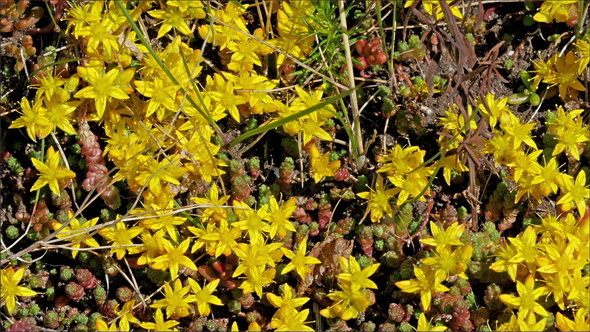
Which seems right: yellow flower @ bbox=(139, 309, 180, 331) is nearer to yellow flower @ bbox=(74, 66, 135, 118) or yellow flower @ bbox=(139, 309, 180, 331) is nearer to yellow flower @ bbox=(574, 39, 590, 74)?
yellow flower @ bbox=(74, 66, 135, 118)

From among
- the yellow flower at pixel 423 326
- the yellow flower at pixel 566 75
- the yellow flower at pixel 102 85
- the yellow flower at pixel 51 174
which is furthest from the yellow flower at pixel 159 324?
the yellow flower at pixel 566 75

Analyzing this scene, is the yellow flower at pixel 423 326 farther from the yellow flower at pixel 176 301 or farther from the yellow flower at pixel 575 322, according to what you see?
the yellow flower at pixel 176 301

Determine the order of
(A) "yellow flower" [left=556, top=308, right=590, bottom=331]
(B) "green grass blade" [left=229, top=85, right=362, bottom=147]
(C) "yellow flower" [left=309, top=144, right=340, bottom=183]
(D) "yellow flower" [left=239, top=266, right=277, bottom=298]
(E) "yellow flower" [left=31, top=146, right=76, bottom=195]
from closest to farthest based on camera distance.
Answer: (B) "green grass blade" [left=229, top=85, right=362, bottom=147] → (A) "yellow flower" [left=556, top=308, right=590, bottom=331] → (D) "yellow flower" [left=239, top=266, right=277, bottom=298] → (E) "yellow flower" [left=31, top=146, right=76, bottom=195] → (C) "yellow flower" [left=309, top=144, right=340, bottom=183]

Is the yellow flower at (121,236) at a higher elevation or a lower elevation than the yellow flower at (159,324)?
higher

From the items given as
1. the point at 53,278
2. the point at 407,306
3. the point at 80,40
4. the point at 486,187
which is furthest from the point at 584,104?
the point at 53,278

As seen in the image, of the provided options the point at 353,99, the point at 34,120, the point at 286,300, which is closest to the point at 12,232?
the point at 34,120

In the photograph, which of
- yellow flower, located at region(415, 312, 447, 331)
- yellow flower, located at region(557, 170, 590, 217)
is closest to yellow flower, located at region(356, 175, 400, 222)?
yellow flower, located at region(415, 312, 447, 331)

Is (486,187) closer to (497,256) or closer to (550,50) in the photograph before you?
(497,256)

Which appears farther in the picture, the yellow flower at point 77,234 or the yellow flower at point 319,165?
the yellow flower at point 319,165
